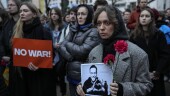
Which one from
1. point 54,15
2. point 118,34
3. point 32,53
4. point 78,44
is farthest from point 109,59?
point 54,15

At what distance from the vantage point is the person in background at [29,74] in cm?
427

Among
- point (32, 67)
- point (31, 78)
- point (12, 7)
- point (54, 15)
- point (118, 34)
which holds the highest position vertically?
point (12, 7)

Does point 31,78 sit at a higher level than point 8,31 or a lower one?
lower

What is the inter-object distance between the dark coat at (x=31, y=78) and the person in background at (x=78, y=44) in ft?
1.02

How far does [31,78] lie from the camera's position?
4.30m

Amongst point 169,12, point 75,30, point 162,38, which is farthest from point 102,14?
point 169,12

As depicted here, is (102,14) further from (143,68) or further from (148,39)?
(148,39)

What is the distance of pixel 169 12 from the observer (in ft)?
33.3

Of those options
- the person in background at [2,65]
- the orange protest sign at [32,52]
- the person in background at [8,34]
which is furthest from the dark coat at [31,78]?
the person in background at [8,34]

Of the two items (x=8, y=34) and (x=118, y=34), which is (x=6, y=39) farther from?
(x=118, y=34)

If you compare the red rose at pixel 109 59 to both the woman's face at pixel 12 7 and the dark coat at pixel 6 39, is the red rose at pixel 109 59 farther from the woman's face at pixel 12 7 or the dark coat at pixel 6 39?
the woman's face at pixel 12 7

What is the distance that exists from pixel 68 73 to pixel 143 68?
6.37 ft

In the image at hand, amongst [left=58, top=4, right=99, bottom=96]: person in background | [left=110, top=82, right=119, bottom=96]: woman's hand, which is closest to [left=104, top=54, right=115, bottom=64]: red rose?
[left=110, top=82, right=119, bottom=96]: woman's hand

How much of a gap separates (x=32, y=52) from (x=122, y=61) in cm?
194
